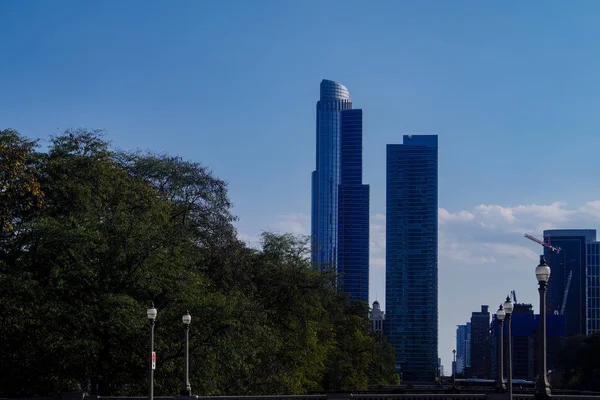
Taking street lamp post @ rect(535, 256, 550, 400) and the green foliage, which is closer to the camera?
street lamp post @ rect(535, 256, 550, 400)

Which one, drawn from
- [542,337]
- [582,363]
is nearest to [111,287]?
[542,337]

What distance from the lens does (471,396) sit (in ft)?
145

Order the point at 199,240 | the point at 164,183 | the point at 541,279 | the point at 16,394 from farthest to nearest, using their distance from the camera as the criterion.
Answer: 1. the point at 164,183
2. the point at 199,240
3. the point at 16,394
4. the point at 541,279

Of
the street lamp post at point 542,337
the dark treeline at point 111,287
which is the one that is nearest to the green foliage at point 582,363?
the dark treeline at point 111,287

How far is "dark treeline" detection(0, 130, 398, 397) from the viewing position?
137 feet

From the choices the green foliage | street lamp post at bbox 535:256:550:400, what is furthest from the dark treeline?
the green foliage

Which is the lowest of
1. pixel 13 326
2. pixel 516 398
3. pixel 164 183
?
pixel 516 398

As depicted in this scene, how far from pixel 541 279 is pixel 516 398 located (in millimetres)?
20865

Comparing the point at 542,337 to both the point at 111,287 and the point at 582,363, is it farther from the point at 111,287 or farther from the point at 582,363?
the point at 582,363

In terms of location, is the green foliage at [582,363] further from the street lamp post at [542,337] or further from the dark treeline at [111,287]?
the street lamp post at [542,337]

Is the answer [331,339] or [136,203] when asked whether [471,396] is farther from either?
[331,339]

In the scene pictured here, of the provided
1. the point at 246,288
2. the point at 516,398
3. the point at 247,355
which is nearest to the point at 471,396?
the point at 516,398

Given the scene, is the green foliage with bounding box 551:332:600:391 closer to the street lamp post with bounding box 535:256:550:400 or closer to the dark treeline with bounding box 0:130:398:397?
the dark treeline with bounding box 0:130:398:397

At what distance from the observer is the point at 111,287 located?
43875mm
